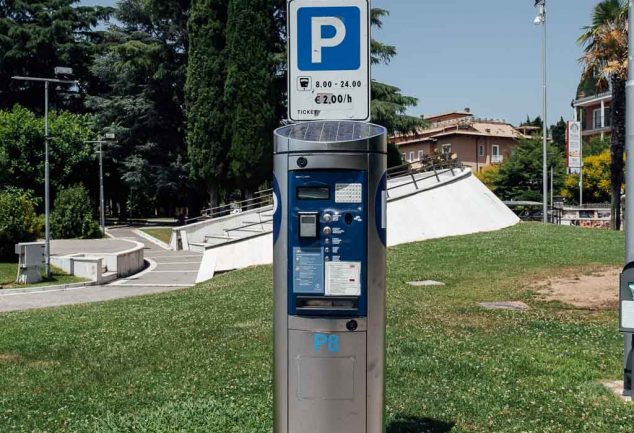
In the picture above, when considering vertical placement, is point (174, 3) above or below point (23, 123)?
above

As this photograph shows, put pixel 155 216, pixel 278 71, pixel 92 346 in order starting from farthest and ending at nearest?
pixel 155 216, pixel 278 71, pixel 92 346

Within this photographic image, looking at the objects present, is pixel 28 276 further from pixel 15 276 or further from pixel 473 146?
pixel 473 146

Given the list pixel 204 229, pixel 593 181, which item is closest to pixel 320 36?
pixel 204 229

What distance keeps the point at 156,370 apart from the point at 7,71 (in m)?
50.9

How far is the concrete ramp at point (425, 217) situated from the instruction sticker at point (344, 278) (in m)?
18.0

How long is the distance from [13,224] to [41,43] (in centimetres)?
2511

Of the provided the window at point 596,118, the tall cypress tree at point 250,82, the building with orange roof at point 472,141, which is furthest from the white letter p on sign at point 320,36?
the window at point 596,118

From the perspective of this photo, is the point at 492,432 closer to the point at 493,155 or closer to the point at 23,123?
the point at 23,123

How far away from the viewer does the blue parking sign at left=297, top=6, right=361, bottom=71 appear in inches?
172

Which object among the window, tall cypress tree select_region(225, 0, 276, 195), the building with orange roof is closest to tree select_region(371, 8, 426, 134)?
tall cypress tree select_region(225, 0, 276, 195)

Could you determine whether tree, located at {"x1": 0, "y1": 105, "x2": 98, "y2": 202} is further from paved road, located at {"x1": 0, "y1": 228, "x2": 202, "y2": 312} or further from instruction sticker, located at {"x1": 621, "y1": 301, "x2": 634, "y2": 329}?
instruction sticker, located at {"x1": 621, "y1": 301, "x2": 634, "y2": 329}

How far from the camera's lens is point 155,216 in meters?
80.1

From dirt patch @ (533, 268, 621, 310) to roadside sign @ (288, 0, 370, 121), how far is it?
764cm

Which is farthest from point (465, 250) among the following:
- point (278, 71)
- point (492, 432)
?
point (278, 71)
